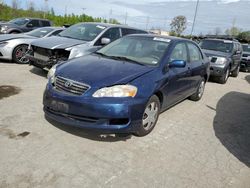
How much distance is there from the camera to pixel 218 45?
37.1ft

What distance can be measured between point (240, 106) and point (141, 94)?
13.8ft

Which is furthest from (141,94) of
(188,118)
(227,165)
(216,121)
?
(216,121)

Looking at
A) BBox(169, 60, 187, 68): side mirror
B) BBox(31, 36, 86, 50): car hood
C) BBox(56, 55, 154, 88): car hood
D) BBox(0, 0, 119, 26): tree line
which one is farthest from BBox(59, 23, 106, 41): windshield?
BBox(0, 0, 119, 26): tree line

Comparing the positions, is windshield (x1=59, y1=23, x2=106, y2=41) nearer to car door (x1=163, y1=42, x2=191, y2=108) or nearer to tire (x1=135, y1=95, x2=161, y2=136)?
car door (x1=163, y1=42, x2=191, y2=108)

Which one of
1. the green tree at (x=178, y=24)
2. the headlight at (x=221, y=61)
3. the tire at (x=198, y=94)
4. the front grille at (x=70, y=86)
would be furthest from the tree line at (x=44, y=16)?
the front grille at (x=70, y=86)

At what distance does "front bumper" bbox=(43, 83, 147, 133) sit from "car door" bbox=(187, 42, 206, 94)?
2.41 meters

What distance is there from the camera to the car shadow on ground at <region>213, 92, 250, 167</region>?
14.0 ft

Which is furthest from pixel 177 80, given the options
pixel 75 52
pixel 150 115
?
pixel 75 52

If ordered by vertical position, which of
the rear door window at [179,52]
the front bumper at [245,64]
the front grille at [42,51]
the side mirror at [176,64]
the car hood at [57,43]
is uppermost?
the rear door window at [179,52]

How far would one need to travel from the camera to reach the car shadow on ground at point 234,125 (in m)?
4.27

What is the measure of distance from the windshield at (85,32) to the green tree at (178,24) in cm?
3921

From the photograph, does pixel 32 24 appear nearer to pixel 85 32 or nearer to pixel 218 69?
pixel 85 32

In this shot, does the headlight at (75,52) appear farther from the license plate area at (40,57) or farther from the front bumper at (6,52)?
the front bumper at (6,52)

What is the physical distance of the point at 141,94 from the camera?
3926 mm
